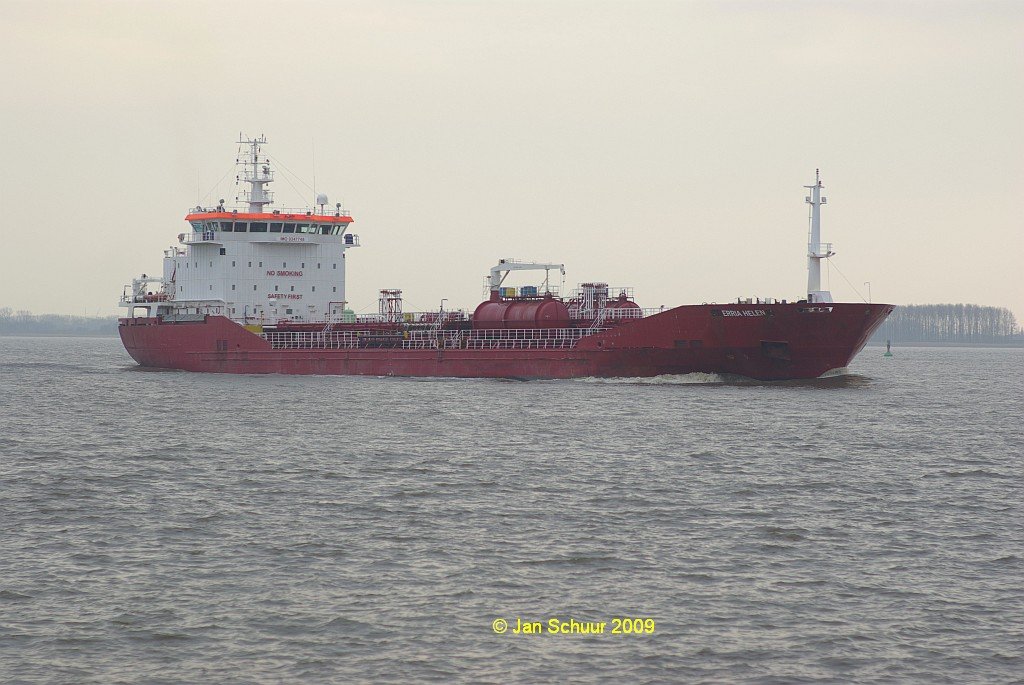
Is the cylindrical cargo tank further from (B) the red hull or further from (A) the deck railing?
(B) the red hull

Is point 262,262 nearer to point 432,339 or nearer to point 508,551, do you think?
point 432,339

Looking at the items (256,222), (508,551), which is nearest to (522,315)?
(256,222)

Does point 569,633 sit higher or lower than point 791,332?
lower

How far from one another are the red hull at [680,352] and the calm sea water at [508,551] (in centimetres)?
1059

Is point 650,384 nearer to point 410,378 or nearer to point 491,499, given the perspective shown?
point 410,378

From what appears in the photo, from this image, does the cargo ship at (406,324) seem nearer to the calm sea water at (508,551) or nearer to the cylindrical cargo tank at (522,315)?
the cylindrical cargo tank at (522,315)

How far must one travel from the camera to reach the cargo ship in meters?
47.5

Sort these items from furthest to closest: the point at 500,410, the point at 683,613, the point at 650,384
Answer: the point at 650,384 < the point at 500,410 < the point at 683,613

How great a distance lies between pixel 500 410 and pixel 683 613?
26224 mm

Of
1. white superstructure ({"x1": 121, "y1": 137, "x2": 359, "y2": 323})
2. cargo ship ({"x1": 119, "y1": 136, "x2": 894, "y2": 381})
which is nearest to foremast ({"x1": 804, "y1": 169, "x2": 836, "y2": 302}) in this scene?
cargo ship ({"x1": 119, "y1": 136, "x2": 894, "y2": 381})

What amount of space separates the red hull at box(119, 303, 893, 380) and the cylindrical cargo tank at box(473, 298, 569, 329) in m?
2.73

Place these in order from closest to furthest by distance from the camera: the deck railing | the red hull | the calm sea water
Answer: the calm sea water, the red hull, the deck railing

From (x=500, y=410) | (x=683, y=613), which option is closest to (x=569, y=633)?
(x=683, y=613)

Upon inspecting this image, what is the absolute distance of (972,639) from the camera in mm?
13805
